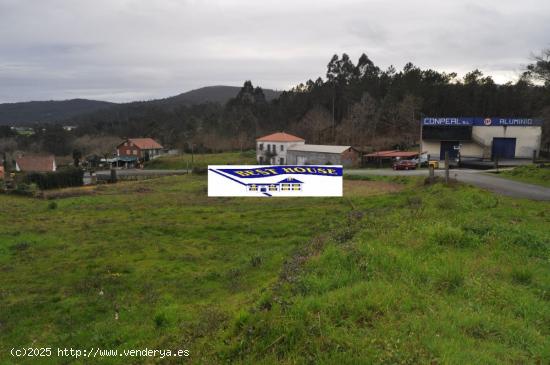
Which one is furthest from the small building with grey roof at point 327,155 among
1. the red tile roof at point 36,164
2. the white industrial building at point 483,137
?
the red tile roof at point 36,164

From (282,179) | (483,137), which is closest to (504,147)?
(483,137)

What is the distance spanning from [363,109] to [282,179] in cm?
3934

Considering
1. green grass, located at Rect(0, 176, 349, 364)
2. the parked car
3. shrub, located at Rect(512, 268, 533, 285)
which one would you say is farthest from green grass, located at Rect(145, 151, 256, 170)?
shrub, located at Rect(512, 268, 533, 285)

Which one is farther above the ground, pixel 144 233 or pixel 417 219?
pixel 417 219

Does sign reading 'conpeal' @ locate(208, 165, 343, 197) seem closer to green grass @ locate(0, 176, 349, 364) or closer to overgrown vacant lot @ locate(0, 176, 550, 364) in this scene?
green grass @ locate(0, 176, 349, 364)

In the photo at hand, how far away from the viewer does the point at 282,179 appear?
26.2m

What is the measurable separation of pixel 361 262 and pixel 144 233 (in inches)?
492

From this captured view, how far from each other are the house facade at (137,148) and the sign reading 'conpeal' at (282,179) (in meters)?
56.0

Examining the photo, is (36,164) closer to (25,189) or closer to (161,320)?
(25,189)

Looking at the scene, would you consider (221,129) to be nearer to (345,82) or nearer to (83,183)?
(345,82)

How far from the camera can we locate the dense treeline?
58.8 m

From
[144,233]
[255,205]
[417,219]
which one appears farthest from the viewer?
[255,205]

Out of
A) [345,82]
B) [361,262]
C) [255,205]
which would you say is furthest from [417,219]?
[345,82]

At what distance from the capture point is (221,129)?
9031 centimetres
